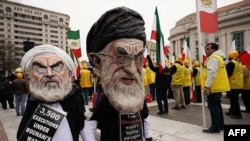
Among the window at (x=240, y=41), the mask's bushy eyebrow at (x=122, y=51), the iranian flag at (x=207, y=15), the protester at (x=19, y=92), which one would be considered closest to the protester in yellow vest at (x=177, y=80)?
the iranian flag at (x=207, y=15)

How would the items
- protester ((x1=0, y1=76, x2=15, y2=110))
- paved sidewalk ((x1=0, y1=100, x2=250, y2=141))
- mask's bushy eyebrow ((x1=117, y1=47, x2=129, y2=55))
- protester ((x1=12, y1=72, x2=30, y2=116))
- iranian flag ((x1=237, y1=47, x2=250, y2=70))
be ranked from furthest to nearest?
protester ((x1=0, y1=76, x2=15, y2=110))
protester ((x1=12, y1=72, x2=30, y2=116))
iranian flag ((x1=237, y1=47, x2=250, y2=70))
paved sidewalk ((x1=0, y1=100, x2=250, y2=141))
mask's bushy eyebrow ((x1=117, y1=47, x2=129, y2=55))

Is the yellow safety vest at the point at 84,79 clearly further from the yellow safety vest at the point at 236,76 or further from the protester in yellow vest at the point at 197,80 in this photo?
the yellow safety vest at the point at 236,76

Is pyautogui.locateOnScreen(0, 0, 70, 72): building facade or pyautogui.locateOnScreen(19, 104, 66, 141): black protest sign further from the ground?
pyautogui.locateOnScreen(0, 0, 70, 72): building facade

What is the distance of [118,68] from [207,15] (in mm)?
3837

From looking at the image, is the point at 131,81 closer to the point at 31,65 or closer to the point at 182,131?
the point at 31,65

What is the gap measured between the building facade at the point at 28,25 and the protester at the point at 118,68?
67200mm

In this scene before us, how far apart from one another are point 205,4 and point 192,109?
11.4 feet

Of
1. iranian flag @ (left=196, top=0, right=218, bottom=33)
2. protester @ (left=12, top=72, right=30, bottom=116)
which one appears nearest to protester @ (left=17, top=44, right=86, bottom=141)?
iranian flag @ (left=196, top=0, right=218, bottom=33)

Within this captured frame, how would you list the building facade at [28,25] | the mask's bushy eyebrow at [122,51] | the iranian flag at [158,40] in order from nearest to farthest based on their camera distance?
the mask's bushy eyebrow at [122,51], the iranian flag at [158,40], the building facade at [28,25]

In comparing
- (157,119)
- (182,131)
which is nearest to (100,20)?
(182,131)

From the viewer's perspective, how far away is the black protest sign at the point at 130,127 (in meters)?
2.28

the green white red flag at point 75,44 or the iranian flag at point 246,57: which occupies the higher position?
the green white red flag at point 75,44

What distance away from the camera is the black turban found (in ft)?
7.16

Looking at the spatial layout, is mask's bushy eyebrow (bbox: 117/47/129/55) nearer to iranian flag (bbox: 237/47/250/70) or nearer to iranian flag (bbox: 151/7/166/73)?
iranian flag (bbox: 151/7/166/73)
